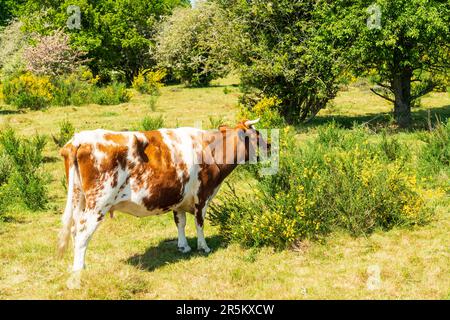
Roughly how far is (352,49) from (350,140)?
5.34 meters

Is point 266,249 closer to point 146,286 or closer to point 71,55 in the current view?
point 146,286

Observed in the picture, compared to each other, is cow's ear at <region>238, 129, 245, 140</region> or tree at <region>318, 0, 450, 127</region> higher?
tree at <region>318, 0, 450, 127</region>

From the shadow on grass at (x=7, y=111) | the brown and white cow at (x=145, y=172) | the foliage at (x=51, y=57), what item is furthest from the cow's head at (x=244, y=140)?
the foliage at (x=51, y=57)

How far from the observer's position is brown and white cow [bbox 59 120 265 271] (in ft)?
20.0

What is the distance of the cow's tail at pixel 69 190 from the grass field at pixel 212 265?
484 millimetres

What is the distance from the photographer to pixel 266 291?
5.83 metres

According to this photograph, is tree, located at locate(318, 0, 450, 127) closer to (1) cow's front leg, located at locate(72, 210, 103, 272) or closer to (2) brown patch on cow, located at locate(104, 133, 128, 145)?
(2) brown patch on cow, located at locate(104, 133, 128, 145)

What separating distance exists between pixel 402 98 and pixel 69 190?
14.3 m

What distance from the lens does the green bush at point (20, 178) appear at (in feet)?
31.9

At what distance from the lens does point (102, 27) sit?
113 feet

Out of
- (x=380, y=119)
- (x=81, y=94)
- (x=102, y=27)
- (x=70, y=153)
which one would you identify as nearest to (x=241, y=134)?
(x=70, y=153)

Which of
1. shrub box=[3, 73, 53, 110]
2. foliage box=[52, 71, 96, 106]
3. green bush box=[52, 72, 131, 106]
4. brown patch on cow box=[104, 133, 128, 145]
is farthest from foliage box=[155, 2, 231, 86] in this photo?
brown patch on cow box=[104, 133, 128, 145]

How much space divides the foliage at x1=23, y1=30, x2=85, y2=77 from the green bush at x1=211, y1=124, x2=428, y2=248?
2516 centimetres

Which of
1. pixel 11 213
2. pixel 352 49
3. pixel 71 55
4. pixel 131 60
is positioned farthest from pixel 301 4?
pixel 131 60
